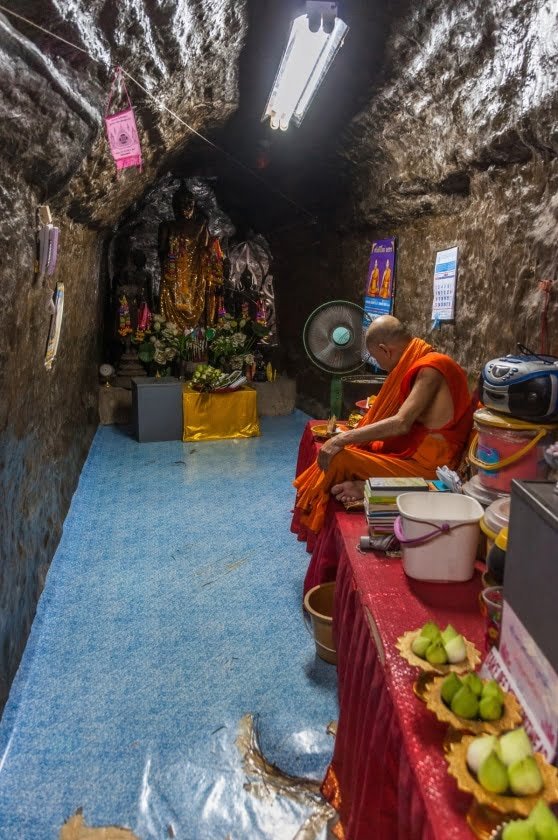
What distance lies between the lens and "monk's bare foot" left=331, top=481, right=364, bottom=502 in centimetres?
265

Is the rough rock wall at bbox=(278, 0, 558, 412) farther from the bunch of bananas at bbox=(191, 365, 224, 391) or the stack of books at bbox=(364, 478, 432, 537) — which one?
the bunch of bananas at bbox=(191, 365, 224, 391)

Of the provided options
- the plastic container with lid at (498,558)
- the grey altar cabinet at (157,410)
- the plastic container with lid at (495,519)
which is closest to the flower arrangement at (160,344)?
the grey altar cabinet at (157,410)

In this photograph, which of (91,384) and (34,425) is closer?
(34,425)

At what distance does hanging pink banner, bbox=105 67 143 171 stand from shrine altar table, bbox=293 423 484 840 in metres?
2.24

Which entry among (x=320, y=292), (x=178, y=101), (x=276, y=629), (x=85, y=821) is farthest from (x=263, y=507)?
(x=320, y=292)

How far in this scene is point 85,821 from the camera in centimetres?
183

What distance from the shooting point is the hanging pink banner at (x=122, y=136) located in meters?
2.93

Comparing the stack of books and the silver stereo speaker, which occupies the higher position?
the silver stereo speaker

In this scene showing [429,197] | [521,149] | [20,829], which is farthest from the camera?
[429,197]

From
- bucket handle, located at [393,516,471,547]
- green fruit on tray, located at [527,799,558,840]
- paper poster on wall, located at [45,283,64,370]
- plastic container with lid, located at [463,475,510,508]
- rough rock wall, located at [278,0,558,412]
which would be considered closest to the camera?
green fruit on tray, located at [527,799,558,840]

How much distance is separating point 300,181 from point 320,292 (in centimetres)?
132

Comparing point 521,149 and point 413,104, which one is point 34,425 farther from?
point 413,104

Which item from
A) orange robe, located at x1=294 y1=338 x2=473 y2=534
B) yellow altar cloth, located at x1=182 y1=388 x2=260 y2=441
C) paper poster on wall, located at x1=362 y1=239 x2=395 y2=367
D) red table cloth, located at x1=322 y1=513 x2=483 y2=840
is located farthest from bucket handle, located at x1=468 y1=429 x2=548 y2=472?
yellow altar cloth, located at x1=182 y1=388 x2=260 y2=441

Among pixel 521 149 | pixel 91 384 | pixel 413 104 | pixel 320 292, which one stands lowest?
pixel 91 384
